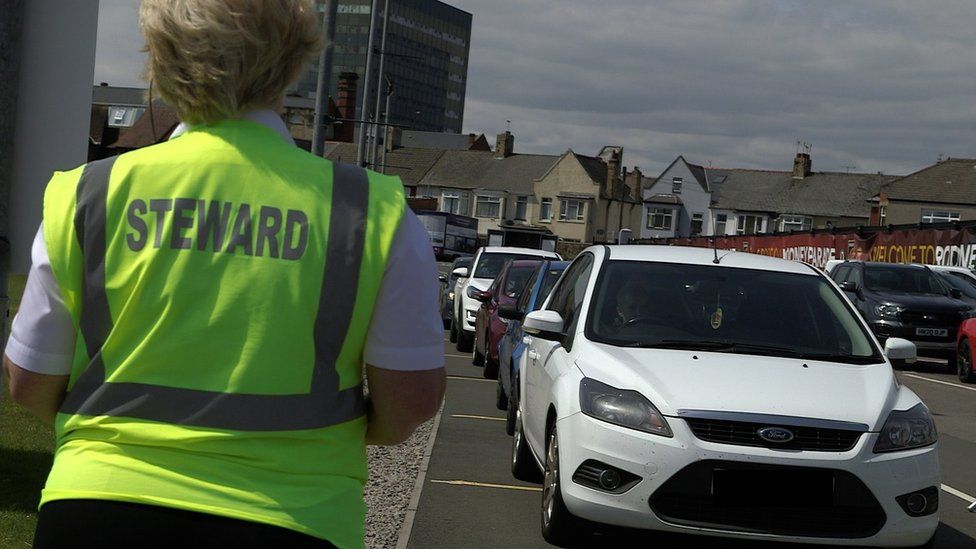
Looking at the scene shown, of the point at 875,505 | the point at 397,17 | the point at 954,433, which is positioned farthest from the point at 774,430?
the point at 397,17

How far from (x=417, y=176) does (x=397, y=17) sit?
30220 millimetres

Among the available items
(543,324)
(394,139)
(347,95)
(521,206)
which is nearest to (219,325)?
(543,324)

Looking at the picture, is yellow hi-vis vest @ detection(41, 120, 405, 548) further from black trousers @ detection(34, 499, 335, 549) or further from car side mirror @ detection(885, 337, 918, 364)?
car side mirror @ detection(885, 337, 918, 364)

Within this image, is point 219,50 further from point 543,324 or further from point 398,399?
point 543,324

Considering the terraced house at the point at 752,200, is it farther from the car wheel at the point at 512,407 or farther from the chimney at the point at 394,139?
the car wheel at the point at 512,407

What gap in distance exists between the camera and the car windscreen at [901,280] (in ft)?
80.2

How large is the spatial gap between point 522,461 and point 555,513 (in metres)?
2.23

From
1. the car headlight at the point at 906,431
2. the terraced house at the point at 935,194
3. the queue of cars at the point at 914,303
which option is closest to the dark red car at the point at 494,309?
the queue of cars at the point at 914,303

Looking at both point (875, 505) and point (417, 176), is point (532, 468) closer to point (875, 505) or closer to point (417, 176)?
point (875, 505)

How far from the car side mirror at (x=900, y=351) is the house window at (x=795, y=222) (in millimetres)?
104947

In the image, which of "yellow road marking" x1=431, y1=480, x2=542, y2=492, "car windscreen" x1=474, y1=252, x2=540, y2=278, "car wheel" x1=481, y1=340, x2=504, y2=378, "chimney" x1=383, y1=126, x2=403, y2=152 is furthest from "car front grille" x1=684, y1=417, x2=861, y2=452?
"chimney" x1=383, y1=126, x2=403, y2=152

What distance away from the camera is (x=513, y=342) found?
10.9 m

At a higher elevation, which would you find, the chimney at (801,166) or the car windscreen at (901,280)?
the chimney at (801,166)

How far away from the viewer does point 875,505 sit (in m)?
6.12
